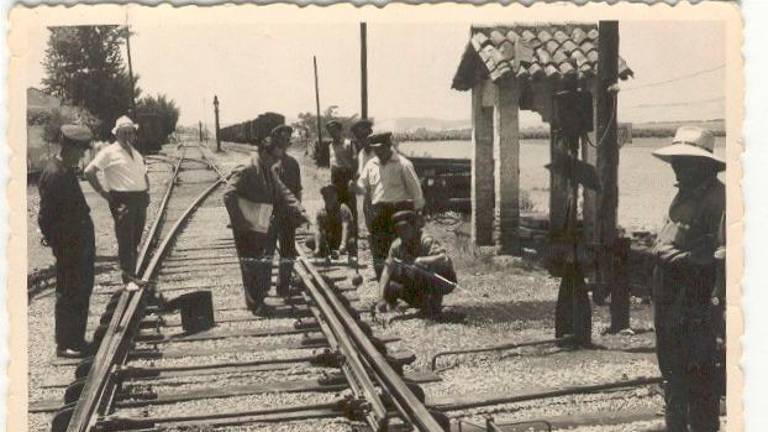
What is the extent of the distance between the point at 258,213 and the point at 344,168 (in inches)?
48.7

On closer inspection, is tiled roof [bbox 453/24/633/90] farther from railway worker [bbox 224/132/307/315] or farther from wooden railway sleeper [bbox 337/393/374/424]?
wooden railway sleeper [bbox 337/393/374/424]

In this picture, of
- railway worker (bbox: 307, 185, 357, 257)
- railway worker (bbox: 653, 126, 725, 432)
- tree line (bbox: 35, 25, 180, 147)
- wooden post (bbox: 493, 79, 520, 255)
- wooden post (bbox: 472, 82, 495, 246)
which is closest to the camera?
railway worker (bbox: 653, 126, 725, 432)

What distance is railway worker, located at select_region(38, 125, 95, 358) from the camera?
4.77 metres

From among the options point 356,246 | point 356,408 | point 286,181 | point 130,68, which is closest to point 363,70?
point 286,181

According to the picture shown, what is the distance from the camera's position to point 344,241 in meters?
7.00

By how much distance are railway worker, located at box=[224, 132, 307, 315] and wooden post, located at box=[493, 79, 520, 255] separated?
2.23m

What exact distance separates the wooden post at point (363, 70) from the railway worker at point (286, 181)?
0.44m

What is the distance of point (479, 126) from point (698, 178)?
4.84 meters

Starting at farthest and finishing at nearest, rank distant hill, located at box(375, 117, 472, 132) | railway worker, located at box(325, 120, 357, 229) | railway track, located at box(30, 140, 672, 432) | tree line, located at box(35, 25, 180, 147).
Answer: railway worker, located at box(325, 120, 357, 229) < distant hill, located at box(375, 117, 472, 132) < tree line, located at box(35, 25, 180, 147) < railway track, located at box(30, 140, 672, 432)

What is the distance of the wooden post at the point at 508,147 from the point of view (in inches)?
300

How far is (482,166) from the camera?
29.2 ft

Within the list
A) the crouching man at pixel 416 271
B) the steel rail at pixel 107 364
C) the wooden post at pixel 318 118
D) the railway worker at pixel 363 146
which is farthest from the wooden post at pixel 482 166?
the steel rail at pixel 107 364

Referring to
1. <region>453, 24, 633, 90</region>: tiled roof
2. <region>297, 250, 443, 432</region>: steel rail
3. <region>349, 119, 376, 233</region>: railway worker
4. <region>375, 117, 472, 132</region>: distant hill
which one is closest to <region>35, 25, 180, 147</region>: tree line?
<region>349, 119, 376, 233</region>: railway worker

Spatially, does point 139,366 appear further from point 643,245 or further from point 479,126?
point 479,126
